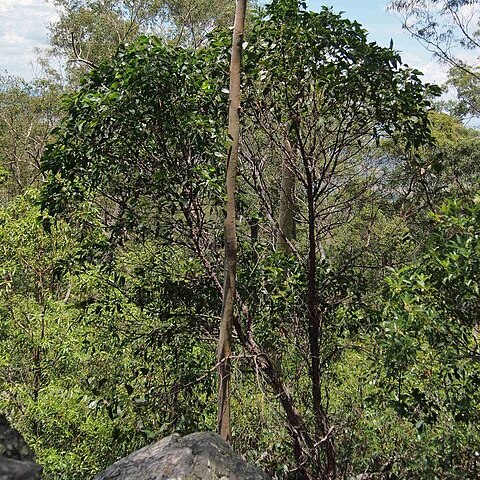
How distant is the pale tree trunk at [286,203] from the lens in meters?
3.91

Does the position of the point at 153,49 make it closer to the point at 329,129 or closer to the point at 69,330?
the point at 329,129

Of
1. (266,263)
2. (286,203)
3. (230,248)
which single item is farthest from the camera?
(286,203)

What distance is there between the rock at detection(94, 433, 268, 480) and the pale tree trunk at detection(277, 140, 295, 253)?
205 centimetres

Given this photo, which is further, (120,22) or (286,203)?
(120,22)

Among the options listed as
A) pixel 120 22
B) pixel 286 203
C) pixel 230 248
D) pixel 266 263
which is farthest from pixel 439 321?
pixel 120 22

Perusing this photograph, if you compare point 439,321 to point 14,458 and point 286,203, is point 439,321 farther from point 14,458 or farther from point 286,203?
point 14,458

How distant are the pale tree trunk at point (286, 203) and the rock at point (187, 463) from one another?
2.05 m

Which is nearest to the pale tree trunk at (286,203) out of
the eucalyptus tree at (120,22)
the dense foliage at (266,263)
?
the dense foliage at (266,263)

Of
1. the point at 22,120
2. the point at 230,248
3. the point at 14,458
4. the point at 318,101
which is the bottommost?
the point at 14,458

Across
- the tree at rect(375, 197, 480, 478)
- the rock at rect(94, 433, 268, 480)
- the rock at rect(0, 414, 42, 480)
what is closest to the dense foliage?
the tree at rect(375, 197, 480, 478)

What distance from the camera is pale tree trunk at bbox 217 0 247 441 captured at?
316 centimetres

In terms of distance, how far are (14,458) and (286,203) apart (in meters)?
3.11

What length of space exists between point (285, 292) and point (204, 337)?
603mm

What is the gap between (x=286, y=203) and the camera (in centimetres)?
459
